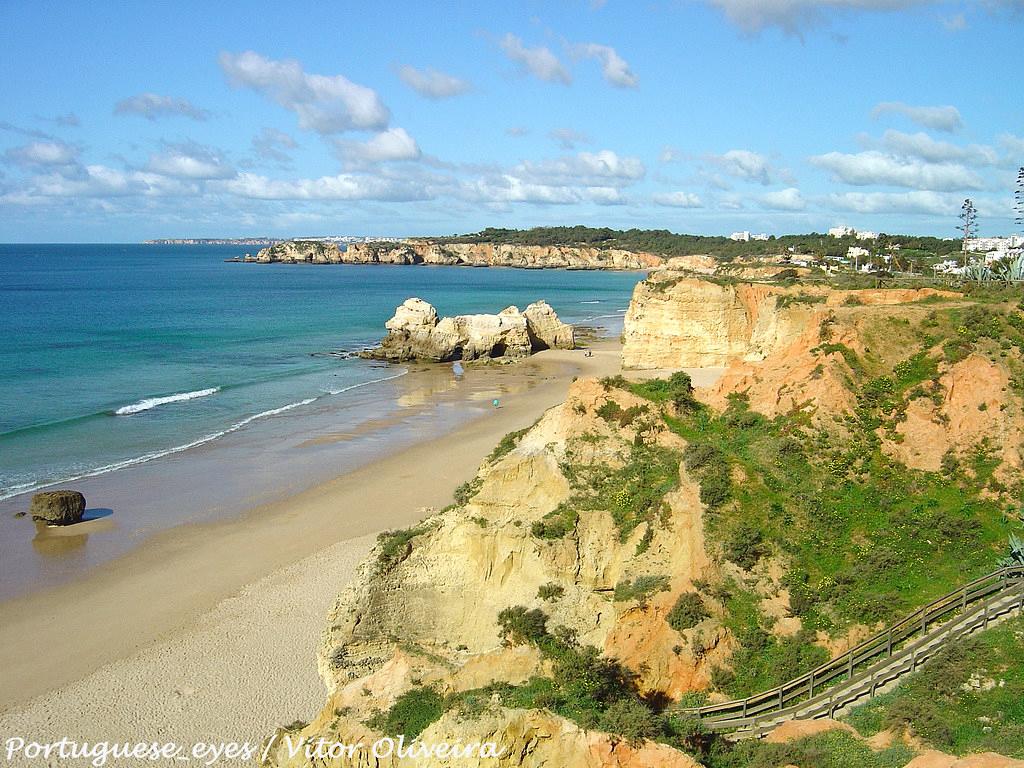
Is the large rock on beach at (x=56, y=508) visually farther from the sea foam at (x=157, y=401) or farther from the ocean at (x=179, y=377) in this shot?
the sea foam at (x=157, y=401)

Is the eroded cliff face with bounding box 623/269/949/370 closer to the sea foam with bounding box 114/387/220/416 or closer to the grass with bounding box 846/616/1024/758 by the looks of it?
the sea foam with bounding box 114/387/220/416

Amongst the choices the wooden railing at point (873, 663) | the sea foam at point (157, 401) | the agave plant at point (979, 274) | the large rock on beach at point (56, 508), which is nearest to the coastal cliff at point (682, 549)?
the wooden railing at point (873, 663)

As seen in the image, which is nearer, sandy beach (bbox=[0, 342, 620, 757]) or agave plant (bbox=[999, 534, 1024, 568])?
agave plant (bbox=[999, 534, 1024, 568])

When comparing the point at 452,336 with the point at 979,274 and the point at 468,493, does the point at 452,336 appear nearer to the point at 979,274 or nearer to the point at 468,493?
the point at 979,274

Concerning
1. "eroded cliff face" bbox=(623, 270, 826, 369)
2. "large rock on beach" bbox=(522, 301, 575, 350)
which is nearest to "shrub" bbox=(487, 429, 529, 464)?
"eroded cliff face" bbox=(623, 270, 826, 369)

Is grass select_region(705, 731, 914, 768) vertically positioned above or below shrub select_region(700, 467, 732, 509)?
below

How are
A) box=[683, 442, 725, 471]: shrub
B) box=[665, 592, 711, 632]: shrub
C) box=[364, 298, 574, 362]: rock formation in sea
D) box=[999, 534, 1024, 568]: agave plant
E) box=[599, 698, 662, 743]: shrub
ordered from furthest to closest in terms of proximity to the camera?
box=[364, 298, 574, 362]: rock formation in sea
box=[683, 442, 725, 471]: shrub
box=[999, 534, 1024, 568]: agave plant
box=[665, 592, 711, 632]: shrub
box=[599, 698, 662, 743]: shrub

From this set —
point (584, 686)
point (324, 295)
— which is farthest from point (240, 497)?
point (324, 295)

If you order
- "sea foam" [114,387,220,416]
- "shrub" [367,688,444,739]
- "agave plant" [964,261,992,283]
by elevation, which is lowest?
"sea foam" [114,387,220,416]

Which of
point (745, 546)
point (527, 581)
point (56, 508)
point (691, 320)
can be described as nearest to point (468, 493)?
point (527, 581)
